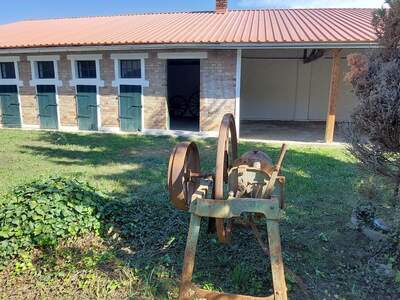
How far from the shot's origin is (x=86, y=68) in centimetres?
1042

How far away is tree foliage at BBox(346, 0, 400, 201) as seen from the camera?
2.63 m

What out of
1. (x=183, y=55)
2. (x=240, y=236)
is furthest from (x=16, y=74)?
(x=240, y=236)

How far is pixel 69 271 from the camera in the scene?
2.96 metres

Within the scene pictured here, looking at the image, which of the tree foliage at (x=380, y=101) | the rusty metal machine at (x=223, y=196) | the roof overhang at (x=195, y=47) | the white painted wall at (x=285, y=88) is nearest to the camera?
the rusty metal machine at (x=223, y=196)

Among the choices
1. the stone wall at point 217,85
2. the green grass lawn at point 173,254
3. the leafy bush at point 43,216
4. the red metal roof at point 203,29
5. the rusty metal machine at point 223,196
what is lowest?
the green grass lawn at point 173,254

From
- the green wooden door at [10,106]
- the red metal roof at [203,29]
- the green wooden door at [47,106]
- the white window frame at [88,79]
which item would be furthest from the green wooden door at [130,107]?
the green wooden door at [10,106]

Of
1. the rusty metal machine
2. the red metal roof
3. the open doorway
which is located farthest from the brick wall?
the rusty metal machine

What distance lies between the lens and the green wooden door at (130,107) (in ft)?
32.7

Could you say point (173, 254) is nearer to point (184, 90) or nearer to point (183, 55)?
point (183, 55)

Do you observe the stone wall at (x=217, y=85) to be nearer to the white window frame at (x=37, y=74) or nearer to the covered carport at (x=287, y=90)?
the covered carport at (x=287, y=90)

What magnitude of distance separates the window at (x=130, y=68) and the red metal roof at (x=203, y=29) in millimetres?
615

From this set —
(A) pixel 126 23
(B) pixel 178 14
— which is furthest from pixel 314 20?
(A) pixel 126 23

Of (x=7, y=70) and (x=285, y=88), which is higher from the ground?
(x=7, y=70)

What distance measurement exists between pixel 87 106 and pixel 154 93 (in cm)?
228
